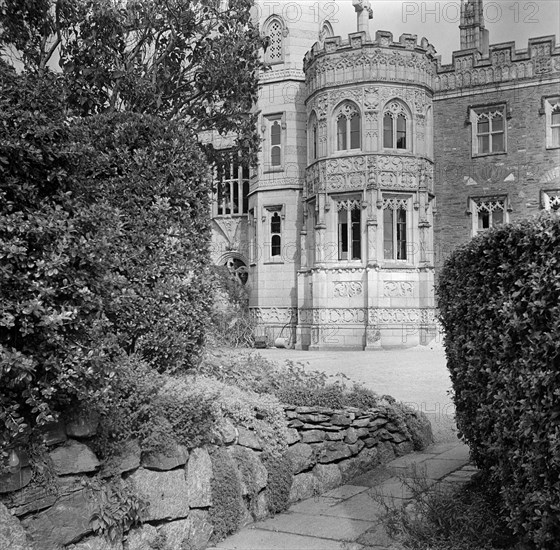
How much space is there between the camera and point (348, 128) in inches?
1015

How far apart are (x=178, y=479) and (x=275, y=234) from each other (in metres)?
22.9

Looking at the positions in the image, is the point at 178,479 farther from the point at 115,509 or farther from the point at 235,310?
the point at 235,310

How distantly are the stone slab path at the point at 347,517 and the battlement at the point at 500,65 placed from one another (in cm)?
2151

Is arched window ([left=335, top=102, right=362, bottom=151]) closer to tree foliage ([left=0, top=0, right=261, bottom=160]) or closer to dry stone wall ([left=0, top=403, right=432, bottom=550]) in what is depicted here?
tree foliage ([left=0, top=0, right=261, bottom=160])

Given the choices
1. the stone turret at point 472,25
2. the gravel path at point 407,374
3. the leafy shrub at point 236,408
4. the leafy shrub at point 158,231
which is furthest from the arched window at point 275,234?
the leafy shrub at point 236,408

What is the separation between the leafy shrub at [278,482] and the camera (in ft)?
21.5

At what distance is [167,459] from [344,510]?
6.04 feet

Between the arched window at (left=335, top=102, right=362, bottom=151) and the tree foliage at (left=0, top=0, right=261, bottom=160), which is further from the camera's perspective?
the arched window at (left=335, top=102, right=362, bottom=151)

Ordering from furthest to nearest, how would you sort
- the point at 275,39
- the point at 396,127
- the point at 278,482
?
the point at 275,39
the point at 396,127
the point at 278,482

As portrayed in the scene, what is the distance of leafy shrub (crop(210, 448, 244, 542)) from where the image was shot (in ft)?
19.3

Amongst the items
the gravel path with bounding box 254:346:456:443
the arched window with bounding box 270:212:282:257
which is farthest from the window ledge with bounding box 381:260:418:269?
the arched window with bounding box 270:212:282:257

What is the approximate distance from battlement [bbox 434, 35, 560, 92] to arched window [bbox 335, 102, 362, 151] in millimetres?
3789

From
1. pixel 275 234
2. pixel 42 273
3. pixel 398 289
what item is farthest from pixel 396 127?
pixel 42 273

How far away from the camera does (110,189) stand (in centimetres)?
767
